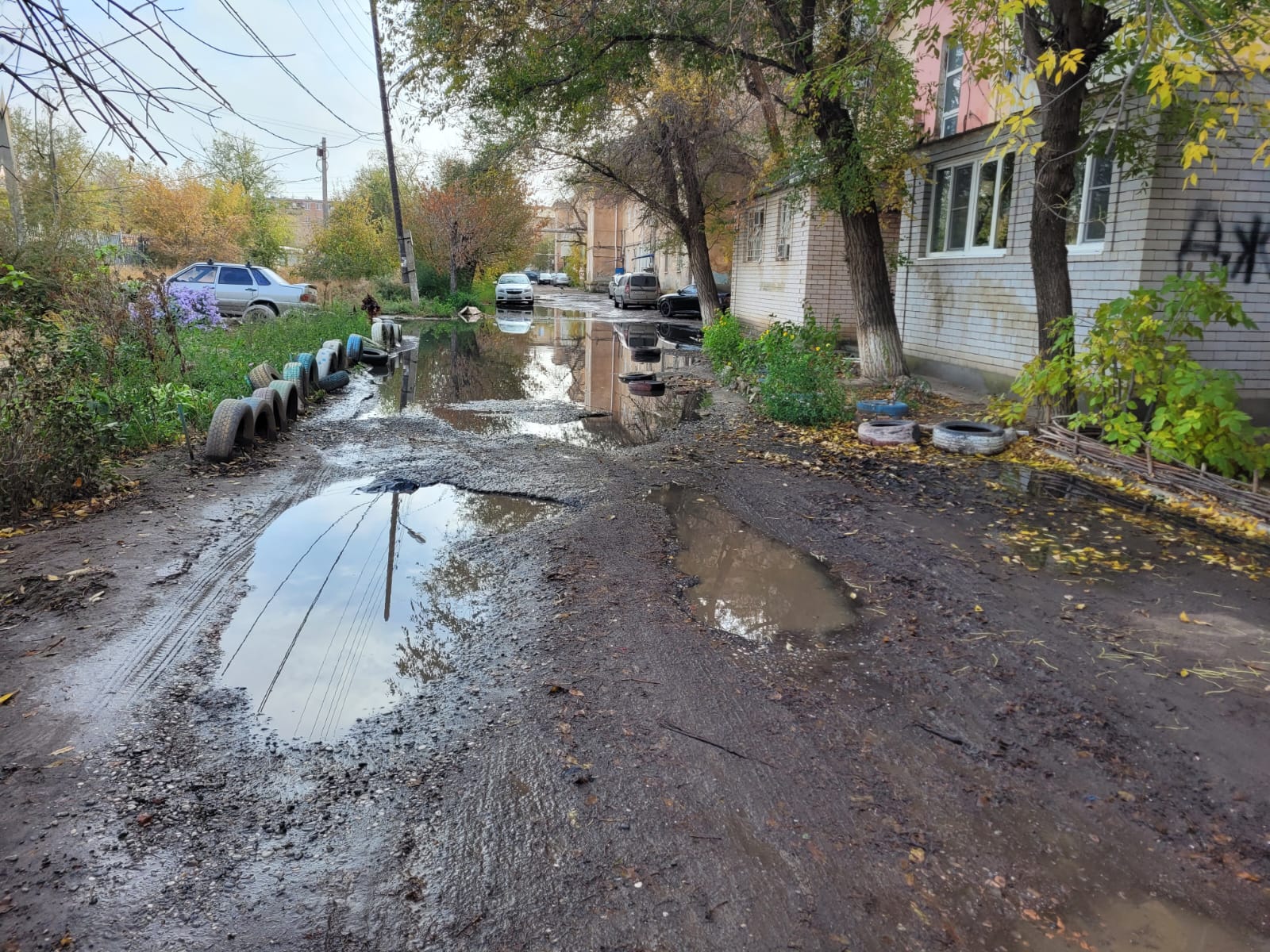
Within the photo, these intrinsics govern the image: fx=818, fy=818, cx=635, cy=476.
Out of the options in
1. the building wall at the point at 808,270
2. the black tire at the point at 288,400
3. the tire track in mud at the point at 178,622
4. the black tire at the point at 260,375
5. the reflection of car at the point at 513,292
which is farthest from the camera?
the reflection of car at the point at 513,292

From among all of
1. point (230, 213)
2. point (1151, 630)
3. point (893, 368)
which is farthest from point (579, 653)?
point (230, 213)

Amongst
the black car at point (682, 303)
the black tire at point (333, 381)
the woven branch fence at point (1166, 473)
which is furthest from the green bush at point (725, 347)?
the black car at point (682, 303)

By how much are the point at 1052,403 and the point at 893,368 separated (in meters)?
3.90

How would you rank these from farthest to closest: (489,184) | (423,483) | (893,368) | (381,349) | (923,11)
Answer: (489,184), (381,349), (923,11), (893,368), (423,483)

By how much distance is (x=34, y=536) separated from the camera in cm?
542

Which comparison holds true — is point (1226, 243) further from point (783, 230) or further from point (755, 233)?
point (755, 233)

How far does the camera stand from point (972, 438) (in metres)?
8.15

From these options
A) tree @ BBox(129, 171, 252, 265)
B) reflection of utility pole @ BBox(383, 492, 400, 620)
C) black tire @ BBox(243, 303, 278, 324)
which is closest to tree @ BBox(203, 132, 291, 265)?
tree @ BBox(129, 171, 252, 265)

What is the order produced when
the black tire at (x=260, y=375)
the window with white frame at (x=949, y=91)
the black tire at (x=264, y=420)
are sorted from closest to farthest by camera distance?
the black tire at (x=264, y=420) < the black tire at (x=260, y=375) < the window with white frame at (x=949, y=91)

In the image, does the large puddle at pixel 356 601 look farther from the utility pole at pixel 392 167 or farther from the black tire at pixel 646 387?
the utility pole at pixel 392 167

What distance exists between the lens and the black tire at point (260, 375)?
32.5 ft

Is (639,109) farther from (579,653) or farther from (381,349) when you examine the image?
(579,653)

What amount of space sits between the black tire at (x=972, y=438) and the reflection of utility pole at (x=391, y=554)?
5366 mm

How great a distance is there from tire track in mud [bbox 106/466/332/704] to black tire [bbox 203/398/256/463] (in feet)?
5.64
